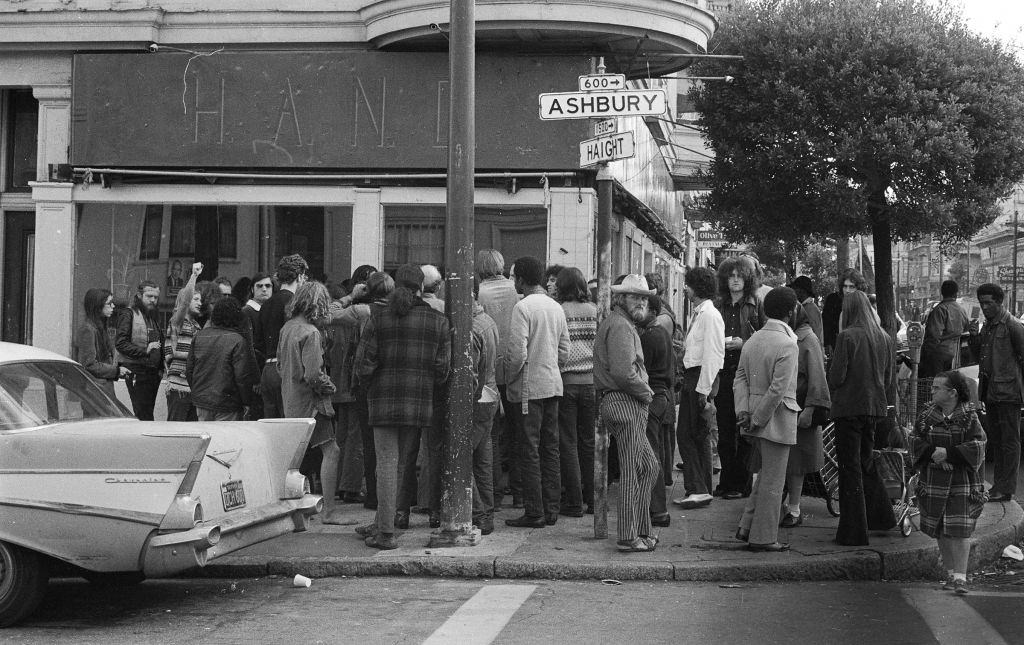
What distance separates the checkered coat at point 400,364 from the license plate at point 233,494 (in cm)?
138

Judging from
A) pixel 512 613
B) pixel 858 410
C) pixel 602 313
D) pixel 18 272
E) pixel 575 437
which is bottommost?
pixel 512 613

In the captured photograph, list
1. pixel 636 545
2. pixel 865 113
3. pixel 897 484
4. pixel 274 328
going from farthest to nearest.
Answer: pixel 865 113 < pixel 274 328 < pixel 897 484 < pixel 636 545

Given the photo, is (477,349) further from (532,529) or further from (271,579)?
(271,579)

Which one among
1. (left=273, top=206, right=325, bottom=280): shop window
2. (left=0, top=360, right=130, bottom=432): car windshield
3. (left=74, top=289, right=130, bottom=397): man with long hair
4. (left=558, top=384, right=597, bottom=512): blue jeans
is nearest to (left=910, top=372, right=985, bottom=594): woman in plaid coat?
(left=558, top=384, right=597, bottom=512): blue jeans

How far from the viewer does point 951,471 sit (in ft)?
23.8

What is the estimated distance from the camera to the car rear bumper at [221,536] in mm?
6016

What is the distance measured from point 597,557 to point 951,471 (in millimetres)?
2427

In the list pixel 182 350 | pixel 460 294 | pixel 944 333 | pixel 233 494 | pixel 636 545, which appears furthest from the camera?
pixel 944 333

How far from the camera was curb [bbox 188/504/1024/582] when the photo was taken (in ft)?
24.8

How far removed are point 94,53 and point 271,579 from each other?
8.96 meters

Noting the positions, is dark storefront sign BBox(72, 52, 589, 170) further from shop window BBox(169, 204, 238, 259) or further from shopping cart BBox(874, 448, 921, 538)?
shopping cart BBox(874, 448, 921, 538)

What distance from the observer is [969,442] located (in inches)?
284

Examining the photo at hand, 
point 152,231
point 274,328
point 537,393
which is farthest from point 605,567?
point 152,231

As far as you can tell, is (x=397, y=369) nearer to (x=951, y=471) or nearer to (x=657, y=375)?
(x=657, y=375)
